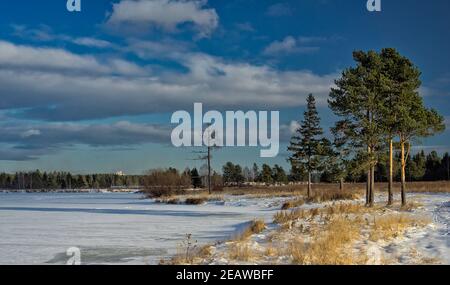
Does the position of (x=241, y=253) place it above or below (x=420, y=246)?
above

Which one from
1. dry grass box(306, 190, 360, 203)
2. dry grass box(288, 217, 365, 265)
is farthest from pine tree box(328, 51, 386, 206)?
Result: dry grass box(288, 217, 365, 265)

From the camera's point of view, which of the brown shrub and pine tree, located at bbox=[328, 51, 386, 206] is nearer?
pine tree, located at bbox=[328, 51, 386, 206]

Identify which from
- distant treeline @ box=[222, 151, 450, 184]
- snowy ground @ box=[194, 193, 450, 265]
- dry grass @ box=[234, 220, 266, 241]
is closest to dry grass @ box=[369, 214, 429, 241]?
snowy ground @ box=[194, 193, 450, 265]

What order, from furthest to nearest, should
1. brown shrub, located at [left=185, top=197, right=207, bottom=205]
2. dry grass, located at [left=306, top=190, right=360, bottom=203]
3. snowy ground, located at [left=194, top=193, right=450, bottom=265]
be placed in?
1. brown shrub, located at [left=185, top=197, right=207, bottom=205]
2. dry grass, located at [left=306, top=190, right=360, bottom=203]
3. snowy ground, located at [left=194, top=193, right=450, bottom=265]

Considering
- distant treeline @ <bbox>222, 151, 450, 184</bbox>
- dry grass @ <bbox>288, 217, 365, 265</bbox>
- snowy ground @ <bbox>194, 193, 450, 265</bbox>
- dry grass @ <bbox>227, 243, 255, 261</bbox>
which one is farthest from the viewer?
distant treeline @ <bbox>222, 151, 450, 184</bbox>

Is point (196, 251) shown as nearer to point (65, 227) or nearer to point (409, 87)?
point (65, 227)

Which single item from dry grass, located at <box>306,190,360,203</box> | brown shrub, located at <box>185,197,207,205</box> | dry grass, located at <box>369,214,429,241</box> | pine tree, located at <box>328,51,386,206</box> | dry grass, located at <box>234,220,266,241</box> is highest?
pine tree, located at <box>328,51,386,206</box>

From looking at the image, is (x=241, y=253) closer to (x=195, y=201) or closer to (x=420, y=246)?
(x=420, y=246)

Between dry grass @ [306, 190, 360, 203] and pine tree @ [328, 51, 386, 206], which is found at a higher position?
pine tree @ [328, 51, 386, 206]

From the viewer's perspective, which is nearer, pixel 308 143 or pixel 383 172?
pixel 308 143

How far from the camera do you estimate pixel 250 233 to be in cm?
1752

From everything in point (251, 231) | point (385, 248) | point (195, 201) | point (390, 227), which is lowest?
point (195, 201)

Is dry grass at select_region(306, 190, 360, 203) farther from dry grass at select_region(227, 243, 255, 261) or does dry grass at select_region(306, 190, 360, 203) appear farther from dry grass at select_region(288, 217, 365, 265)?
dry grass at select_region(227, 243, 255, 261)

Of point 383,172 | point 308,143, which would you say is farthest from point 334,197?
point 383,172
